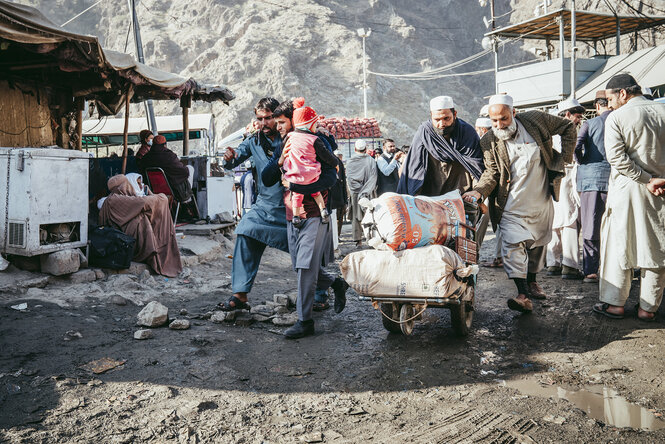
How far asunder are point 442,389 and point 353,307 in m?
2.29

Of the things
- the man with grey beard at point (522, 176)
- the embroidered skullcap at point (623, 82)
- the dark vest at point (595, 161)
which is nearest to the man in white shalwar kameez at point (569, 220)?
the dark vest at point (595, 161)

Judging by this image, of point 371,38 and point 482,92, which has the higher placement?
point 371,38

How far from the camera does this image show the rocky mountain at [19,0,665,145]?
163ft

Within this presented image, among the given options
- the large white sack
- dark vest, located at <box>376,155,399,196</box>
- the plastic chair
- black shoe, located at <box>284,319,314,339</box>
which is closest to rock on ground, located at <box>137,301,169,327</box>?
black shoe, located at <box>284,319,314,339</box>

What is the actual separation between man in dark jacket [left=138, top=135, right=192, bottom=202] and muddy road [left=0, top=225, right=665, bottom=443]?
3906 millimetres

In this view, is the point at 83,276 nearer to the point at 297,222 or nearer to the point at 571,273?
the point at 297,222

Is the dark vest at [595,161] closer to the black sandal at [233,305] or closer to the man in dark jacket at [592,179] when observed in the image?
the man in dark jacket at [592,179]

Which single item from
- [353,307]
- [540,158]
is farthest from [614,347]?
[353,307]

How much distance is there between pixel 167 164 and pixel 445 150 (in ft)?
18.3

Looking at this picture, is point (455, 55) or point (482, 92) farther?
point (455, 55)

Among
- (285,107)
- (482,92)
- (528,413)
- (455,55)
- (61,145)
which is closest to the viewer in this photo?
(528,413)

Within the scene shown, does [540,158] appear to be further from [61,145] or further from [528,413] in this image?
[61,145]

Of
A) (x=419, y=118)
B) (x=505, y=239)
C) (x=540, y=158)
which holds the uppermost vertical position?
(x=419, y=118)

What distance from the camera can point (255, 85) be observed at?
49.8 metres
